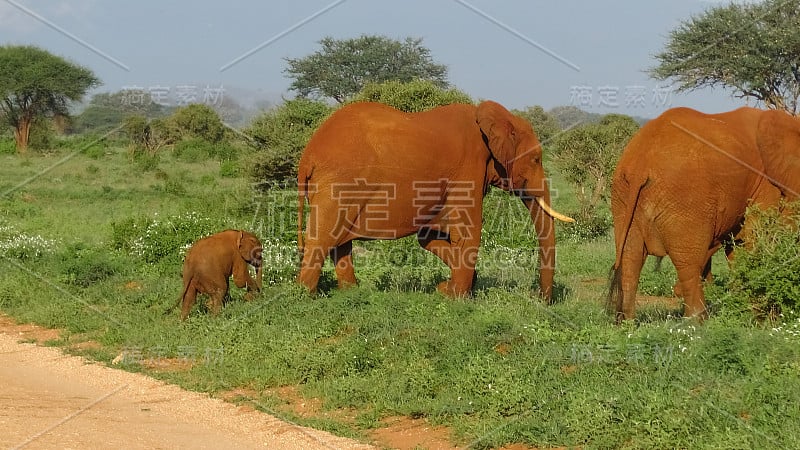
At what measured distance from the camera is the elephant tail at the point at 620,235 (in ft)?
27.5

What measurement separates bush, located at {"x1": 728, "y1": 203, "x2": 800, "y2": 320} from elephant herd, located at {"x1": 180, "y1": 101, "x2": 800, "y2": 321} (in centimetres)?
29

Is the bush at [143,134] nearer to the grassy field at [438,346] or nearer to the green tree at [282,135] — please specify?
the green tree at [282,135]

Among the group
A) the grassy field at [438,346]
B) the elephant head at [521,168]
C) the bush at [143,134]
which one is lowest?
the grassy field at [438,346]

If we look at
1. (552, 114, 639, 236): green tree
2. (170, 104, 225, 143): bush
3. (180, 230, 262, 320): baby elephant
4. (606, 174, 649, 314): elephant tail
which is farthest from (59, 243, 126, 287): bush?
(170, 104, 225, 143): bush

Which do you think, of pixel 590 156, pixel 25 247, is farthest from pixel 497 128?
pixel 590 156

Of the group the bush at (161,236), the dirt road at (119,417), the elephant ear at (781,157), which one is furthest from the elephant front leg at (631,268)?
the bush at (161,236)

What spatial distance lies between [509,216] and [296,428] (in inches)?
443

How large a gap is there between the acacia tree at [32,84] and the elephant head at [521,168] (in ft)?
118

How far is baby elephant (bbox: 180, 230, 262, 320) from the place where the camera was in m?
9.22

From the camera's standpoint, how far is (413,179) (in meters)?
9.77

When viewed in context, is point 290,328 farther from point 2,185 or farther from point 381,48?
point 381,48

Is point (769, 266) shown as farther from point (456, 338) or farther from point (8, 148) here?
point (8, 148)

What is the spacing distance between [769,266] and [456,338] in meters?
2.97

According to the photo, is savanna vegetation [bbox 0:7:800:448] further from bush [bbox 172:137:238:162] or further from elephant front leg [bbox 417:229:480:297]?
bush [bbox 172:137:238:162]
